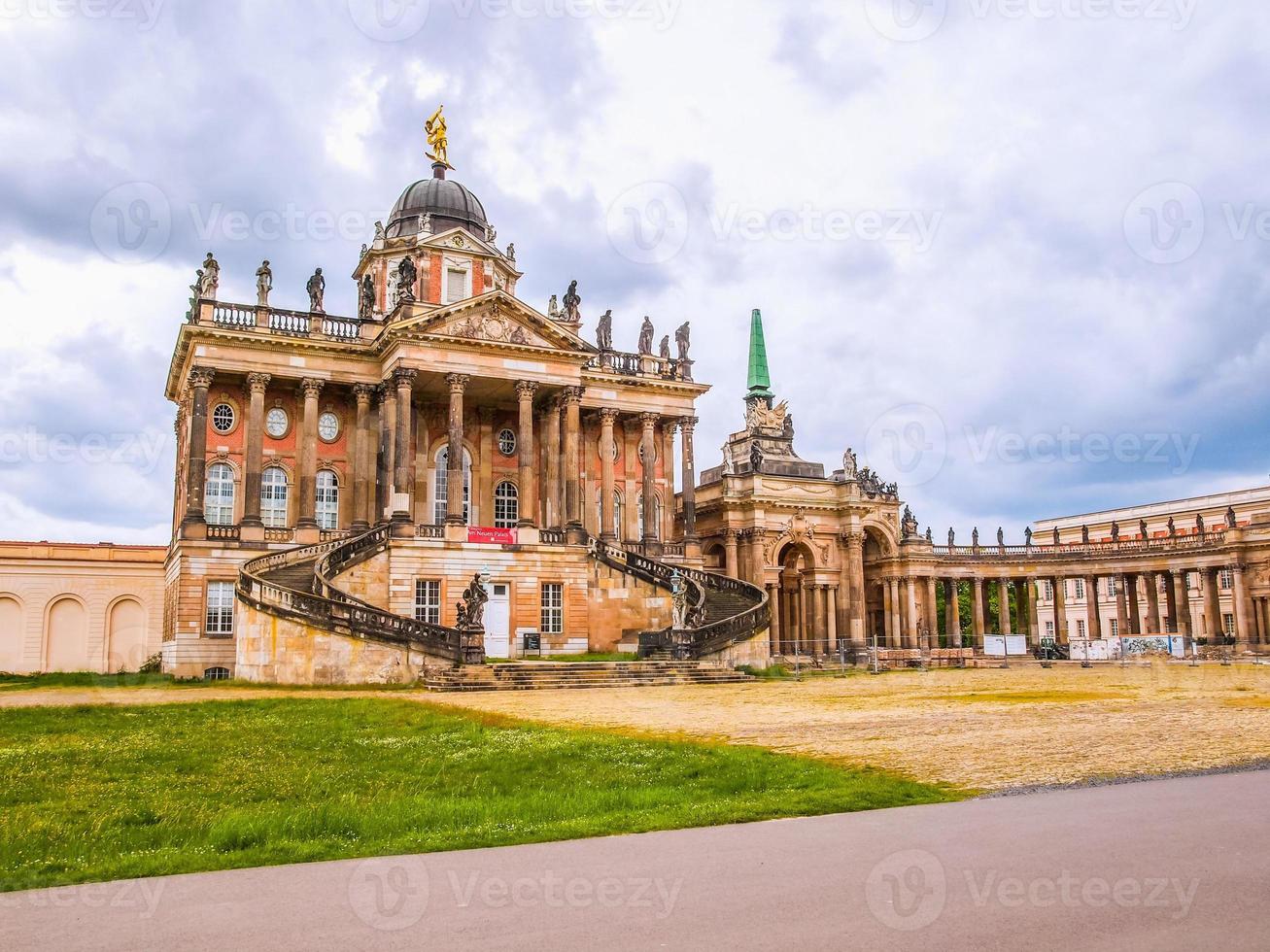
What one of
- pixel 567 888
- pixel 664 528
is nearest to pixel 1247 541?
pixel 664 528

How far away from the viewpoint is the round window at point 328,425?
48.2 m

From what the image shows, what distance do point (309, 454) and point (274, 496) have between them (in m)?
2.86

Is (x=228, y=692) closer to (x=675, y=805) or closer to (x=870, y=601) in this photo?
(x=675, y=805)

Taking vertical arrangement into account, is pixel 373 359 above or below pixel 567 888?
above

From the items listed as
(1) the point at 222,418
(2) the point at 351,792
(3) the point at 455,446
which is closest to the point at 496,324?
(3) the point at 455,446

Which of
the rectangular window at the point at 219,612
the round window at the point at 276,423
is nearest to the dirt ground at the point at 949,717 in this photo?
the rectangular window at the point at 219,612

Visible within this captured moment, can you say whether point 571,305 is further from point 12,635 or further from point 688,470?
point 12,635

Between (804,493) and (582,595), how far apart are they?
25818mm

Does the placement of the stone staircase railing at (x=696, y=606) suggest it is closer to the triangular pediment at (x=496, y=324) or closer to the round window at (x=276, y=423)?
the triangular pediment at (x=496, y=324)

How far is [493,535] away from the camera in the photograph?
4391cm

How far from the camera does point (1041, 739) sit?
16156 millimetres

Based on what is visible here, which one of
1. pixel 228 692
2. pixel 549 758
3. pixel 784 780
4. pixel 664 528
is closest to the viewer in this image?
pixel 784 780

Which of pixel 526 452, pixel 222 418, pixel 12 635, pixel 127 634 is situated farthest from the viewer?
pixel 127 634

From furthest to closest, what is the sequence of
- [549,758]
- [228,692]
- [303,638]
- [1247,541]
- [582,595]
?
[1247,541]
[582,595]
[303,638]
[228,692]
[549,758]
